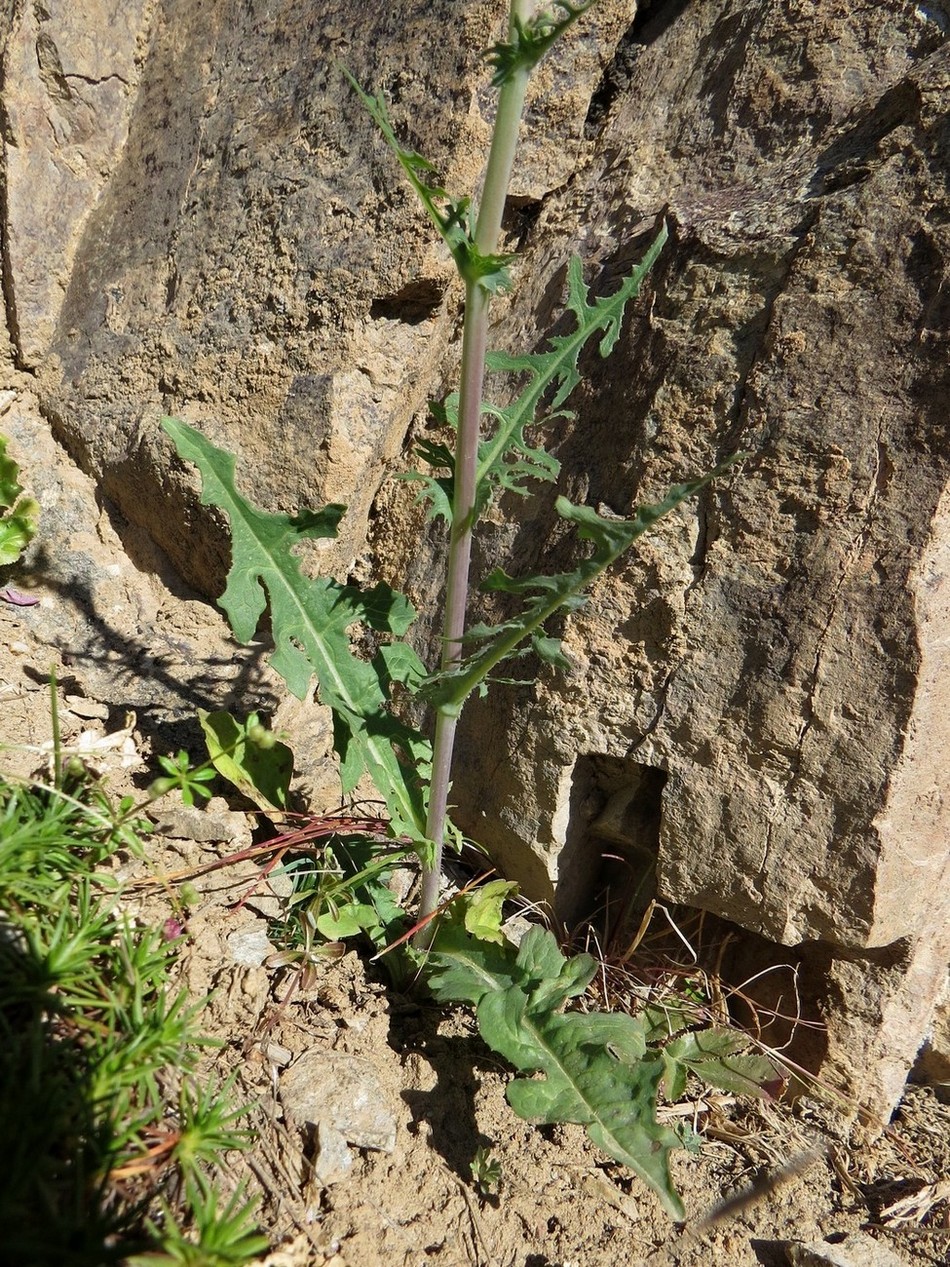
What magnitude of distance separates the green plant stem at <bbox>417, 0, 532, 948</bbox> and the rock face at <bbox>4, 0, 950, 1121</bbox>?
1.23 feet

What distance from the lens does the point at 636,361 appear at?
90.6 inches

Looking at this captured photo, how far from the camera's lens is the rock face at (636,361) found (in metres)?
1.96

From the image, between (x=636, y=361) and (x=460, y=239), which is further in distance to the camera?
(x=636, y=361)

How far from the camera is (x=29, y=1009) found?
1.57 metres

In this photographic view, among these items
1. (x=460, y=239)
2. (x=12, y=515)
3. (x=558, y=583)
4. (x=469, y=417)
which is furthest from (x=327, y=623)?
(x=12, y=515)

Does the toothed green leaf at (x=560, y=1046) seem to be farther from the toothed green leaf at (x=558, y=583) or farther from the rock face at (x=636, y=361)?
the toothed green leaf at (x=558, y=583)

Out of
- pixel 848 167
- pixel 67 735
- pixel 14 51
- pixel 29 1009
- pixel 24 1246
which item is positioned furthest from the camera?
pixel 14 51

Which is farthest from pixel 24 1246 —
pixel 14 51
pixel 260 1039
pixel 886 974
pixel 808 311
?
pixel 14 51

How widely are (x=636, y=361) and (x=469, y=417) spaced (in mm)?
745

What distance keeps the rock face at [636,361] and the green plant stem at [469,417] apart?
1.23 feet

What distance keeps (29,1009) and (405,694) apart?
1.22 m

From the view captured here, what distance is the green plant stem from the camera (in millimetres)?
1549

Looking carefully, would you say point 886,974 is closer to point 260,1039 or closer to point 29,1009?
point 260,1039

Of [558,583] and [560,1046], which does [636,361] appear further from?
[560,1046]
